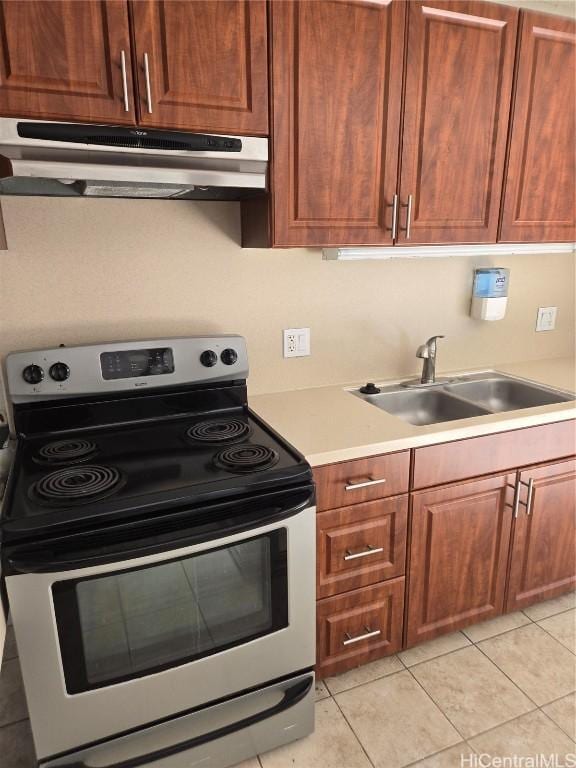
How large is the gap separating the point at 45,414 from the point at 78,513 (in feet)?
1.79

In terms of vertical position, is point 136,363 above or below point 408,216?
below

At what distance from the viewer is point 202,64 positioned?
52.8 inches

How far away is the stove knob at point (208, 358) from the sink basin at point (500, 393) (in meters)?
0.99

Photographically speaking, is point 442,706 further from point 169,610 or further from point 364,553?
point 169,610

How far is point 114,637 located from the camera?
48.1 inches

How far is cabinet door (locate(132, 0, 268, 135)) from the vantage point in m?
1.29

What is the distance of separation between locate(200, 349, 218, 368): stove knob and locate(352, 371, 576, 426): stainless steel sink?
614 mm

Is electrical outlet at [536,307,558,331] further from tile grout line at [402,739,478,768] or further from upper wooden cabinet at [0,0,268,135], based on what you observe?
tile grout line at [402,739,478,768]

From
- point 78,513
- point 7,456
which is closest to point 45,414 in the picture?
point 7,456

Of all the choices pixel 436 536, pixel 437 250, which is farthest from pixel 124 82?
pixel 436 536

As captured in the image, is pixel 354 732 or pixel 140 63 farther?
pixel 354 732

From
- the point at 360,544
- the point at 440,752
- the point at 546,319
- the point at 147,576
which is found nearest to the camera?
the point at 147,576

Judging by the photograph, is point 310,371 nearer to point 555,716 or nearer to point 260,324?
point 260,324

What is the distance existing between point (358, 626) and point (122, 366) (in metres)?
1.13
